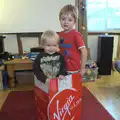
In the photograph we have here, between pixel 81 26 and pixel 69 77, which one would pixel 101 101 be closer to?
pixel 69 77

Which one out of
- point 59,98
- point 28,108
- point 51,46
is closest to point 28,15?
point 28,108

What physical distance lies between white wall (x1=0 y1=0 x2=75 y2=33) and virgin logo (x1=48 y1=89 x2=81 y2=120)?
2.04 metres

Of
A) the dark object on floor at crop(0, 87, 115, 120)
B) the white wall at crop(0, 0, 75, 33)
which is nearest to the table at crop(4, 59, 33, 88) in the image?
the dark object on floor at crop(0, 87, 115, 120)

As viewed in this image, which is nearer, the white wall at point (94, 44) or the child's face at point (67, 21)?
the child's face at point (67, 21)

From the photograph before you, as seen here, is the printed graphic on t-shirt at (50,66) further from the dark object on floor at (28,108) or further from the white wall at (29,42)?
the white wall at (29,42)

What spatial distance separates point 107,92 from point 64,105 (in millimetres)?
1472

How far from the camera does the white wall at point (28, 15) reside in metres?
3.22

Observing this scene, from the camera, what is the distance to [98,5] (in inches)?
151

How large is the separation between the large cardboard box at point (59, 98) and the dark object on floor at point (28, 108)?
589mm

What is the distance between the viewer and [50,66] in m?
1.55

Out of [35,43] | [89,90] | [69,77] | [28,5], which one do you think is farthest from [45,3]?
[69,77]

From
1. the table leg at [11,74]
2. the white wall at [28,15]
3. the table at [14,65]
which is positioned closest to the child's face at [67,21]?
the table at [14,65]

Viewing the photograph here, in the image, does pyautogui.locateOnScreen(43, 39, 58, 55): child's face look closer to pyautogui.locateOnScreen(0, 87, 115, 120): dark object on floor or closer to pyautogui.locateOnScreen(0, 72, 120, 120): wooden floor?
pyautogui.locateOnScreen(0, 87, 115, 120): dark object on floor

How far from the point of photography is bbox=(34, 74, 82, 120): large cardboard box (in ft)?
4.69
